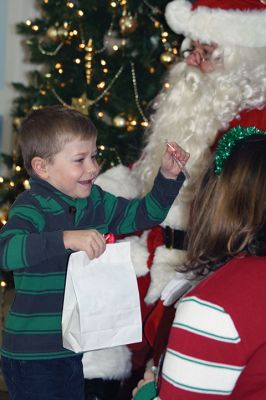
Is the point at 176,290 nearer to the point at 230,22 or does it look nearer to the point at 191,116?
the point at 191,116

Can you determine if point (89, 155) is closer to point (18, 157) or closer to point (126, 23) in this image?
point (126, 23)

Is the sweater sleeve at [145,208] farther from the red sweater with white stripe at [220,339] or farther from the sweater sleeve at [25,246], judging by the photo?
the red sweater with white stripe at [220,339]

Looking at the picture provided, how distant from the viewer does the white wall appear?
4562mm

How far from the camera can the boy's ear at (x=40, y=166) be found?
6.44 feet

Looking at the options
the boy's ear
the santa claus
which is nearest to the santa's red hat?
the santa claus

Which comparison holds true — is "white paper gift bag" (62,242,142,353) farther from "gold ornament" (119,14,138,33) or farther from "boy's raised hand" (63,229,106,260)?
"gold ornament" (119,14,138,33)

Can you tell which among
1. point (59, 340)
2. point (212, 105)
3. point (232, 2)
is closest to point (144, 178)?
point (212, 105)

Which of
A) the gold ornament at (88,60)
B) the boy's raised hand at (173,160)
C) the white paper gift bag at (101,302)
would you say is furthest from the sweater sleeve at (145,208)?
the gold ornament at (88,60)

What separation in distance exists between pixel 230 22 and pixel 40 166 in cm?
124

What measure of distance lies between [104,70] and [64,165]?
1.86m

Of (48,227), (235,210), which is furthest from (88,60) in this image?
(235,210)

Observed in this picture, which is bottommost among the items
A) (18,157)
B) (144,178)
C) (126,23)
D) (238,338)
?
(18,157)

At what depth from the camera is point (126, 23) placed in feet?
11.6

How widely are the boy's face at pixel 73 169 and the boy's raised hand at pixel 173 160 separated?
0.23 meters
